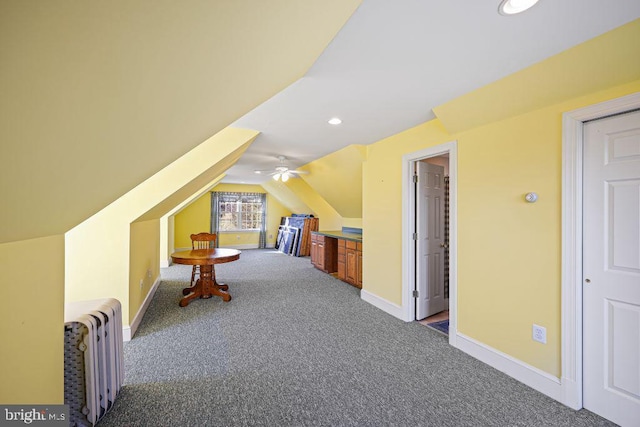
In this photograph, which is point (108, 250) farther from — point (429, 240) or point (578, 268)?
point (578, 268)

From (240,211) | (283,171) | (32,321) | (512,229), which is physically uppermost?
(283,171)

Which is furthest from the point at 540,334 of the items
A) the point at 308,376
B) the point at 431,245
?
the point at 308,376

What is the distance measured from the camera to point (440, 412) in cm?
190

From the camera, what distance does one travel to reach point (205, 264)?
3.92 metres

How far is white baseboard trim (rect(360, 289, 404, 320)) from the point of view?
3.60 meters

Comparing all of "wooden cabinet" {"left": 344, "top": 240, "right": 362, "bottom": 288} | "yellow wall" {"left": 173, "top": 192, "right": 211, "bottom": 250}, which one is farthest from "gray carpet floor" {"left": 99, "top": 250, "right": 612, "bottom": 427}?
"yellow wall" {"left": 173, "top": 192, "right": 211, "bottom": 250}

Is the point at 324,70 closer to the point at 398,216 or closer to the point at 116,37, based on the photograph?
the point at 116,37

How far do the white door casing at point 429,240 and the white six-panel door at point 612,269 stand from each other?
1666mm

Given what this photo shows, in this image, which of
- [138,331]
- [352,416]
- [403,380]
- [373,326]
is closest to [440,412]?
[403,380]

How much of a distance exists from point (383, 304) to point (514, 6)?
11.0 ft

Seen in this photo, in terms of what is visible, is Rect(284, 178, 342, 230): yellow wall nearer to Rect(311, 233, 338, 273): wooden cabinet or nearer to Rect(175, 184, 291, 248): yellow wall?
Rect(311, 233, 338, 273): wooden cabinet

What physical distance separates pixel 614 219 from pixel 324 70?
215 cm

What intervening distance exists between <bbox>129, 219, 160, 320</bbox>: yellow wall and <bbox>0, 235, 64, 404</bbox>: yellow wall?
1.69 meters

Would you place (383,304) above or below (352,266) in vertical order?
below
